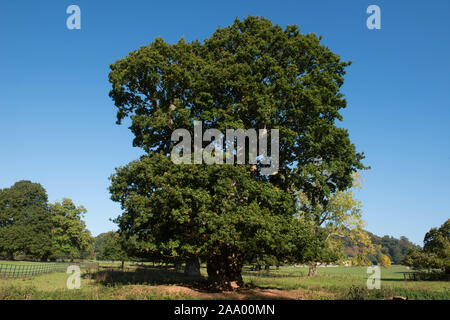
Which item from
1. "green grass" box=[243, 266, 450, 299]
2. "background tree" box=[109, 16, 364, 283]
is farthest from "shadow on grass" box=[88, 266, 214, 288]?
"green grass" box=[243, 266, 450, 299]

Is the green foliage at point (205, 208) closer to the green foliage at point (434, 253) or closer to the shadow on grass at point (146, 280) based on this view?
the shadow on grass at point (146, 280)

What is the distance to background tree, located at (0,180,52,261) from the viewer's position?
199 feet

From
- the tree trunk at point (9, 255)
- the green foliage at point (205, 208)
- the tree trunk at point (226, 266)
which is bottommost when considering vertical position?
the tree trunk at point (9, 255)

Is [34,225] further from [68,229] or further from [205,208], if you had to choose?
[205,208]

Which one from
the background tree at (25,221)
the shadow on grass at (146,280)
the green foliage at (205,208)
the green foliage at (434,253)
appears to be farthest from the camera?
the background tree at (25,221)

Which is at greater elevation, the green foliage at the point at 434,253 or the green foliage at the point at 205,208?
the green foliage at the point at 205,208

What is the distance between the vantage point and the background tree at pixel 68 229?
Answer: 73.9 meters

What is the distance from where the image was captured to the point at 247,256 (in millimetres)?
24047

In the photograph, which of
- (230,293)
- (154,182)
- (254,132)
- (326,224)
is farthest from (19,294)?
(326,224)

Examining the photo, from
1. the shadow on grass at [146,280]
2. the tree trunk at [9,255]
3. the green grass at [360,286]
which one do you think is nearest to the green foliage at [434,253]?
the green grass at [360,286]

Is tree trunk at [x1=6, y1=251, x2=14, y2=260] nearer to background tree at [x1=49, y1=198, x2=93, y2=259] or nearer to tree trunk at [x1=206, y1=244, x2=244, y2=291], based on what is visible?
background tree at [x1=49, y1=198, x2=93, y2=259]

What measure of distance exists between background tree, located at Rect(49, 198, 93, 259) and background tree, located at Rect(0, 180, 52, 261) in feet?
17.2
